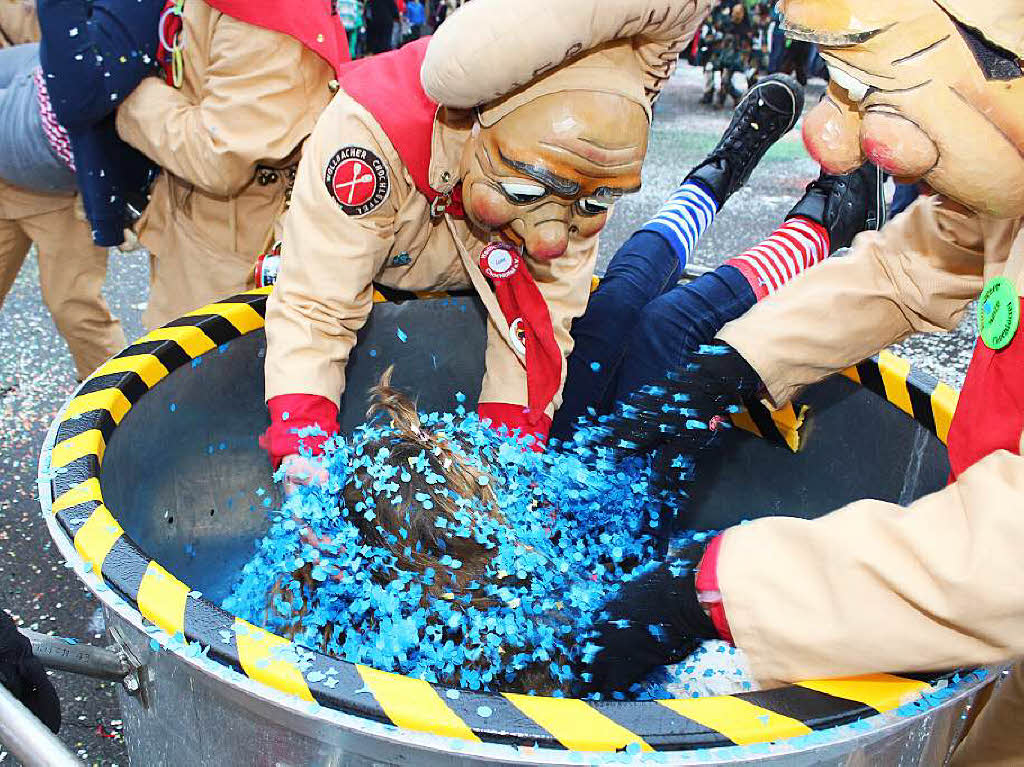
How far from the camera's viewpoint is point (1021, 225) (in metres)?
0.93

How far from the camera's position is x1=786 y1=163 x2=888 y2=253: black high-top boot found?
6.32 feet

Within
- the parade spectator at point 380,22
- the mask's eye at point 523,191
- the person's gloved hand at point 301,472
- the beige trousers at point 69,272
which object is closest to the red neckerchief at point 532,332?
the mask's eye at point 523,191

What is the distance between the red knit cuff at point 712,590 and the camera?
Result: 0.87 metres

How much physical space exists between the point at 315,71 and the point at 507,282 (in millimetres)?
513

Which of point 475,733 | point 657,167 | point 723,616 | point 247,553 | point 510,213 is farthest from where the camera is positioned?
point 657,167

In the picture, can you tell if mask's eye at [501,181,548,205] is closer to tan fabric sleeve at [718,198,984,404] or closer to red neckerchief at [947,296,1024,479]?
tan fabric sleeve at [718,198,984,404]

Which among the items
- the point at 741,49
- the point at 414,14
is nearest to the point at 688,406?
the point at 414,14

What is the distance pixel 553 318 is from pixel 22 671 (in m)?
0.88

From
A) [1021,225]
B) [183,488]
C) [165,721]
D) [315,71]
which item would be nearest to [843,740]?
[1021,225]

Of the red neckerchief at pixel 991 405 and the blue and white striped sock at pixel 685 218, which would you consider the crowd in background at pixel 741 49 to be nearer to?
the blue and white striped sock at pixel 685 218

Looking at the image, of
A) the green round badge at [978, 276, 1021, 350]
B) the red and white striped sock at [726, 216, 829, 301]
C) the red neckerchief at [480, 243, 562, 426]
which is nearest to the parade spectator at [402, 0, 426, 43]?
the red and white striped sock at [726, 216, 829, 301]

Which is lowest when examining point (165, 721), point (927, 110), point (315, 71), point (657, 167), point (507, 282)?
point (657, 167)

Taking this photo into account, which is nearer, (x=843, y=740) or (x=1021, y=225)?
(x=843, y=740)

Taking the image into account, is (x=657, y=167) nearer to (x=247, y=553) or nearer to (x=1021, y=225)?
(x=247, y=553)
